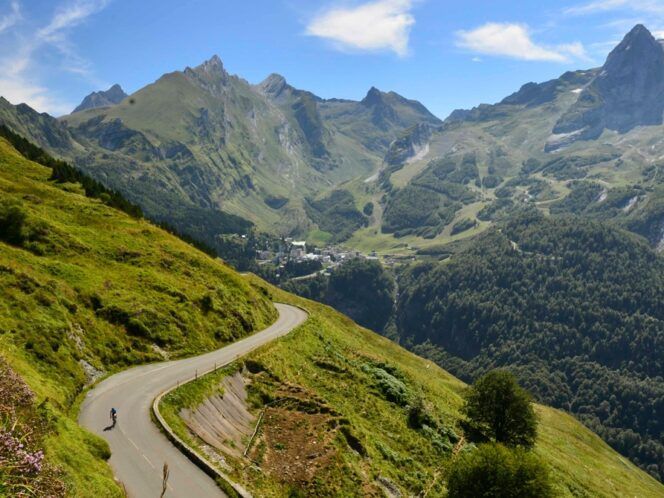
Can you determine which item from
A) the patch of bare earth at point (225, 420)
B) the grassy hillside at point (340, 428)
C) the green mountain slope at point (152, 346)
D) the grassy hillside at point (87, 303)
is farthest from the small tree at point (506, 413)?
the grassy hillside at point (87, 303)

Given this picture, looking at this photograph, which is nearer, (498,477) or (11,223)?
(498,477)

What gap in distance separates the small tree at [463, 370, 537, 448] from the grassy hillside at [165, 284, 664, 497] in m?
4.41

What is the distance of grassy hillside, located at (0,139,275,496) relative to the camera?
97.1 ft

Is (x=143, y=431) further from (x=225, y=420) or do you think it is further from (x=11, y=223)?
(x=11, y=223)

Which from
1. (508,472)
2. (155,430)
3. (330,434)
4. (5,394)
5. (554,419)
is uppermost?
(5,394)

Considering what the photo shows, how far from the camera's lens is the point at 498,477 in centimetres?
3769

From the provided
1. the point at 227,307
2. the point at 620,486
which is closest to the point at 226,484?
the point at 227,307

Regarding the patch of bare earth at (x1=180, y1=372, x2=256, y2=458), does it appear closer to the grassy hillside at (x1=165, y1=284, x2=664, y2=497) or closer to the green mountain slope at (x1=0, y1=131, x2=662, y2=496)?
the grassy hillside at (x1=165, y1=284, x2=664, y2=497)

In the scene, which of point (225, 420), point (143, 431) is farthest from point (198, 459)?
point (225, 420)

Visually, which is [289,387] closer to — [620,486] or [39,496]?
[39,496]

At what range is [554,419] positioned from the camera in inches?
4459

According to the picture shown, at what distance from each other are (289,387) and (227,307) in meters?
24.4

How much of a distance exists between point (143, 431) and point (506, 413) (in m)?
44.5

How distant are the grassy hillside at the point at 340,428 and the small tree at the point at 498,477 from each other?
2281 millimetres
